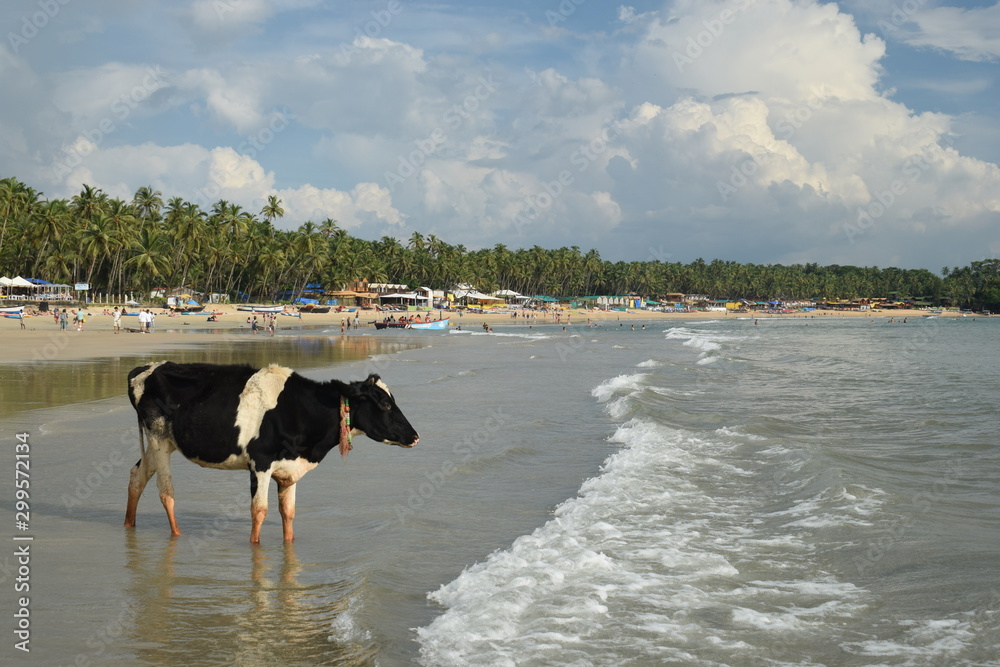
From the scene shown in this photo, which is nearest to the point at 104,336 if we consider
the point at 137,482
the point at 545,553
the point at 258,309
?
the point at 258,309

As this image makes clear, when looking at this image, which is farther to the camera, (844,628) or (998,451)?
(998,451)

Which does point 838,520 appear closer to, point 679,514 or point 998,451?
point 679,514

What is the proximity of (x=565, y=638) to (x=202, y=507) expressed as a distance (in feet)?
17.8

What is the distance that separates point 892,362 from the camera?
133ft

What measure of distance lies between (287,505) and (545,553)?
2470mm

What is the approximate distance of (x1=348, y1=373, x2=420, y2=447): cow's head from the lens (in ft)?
25.7

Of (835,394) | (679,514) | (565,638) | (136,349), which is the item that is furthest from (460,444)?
(136,349)

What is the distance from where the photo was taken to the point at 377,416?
7.92 metres

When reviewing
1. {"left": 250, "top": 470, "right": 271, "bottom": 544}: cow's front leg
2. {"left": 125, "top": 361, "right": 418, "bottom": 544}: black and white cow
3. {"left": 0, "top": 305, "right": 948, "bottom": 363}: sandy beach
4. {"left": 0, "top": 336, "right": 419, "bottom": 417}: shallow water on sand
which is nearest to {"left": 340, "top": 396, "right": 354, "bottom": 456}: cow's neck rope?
{"left": 125, "top": 361, "right": 418, "bottom": 544}: black and white cow

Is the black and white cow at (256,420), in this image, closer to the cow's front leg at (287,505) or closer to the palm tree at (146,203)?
the cow's front leg at (287,505)

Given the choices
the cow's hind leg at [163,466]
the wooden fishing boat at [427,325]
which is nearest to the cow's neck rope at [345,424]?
the cow's hind leg at [163,466]

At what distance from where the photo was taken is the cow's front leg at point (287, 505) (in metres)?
7.87

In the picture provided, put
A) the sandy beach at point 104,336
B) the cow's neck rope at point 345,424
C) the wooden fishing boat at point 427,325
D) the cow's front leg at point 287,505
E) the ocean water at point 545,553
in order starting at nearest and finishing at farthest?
the ocean water at point 545,553 → the cow's neck rope at point 345,424 → the cow's front leg at point 287,505 → the sandy beach at point 104,336 → the wooden fishing boat at point 427,325

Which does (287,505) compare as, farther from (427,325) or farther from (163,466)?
(427,325)
